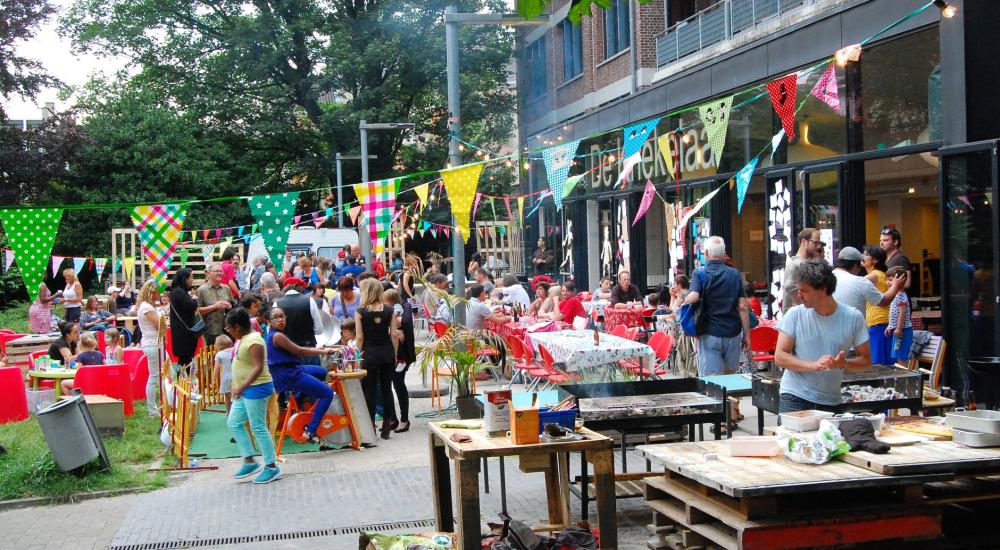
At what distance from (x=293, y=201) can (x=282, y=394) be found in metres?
4.03

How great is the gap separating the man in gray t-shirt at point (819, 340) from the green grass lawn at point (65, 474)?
19.0 ft

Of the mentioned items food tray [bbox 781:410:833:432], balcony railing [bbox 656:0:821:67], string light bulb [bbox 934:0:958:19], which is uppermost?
balcony railing [bbox 656:0:821:67]

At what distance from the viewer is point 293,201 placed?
1404 centimetres

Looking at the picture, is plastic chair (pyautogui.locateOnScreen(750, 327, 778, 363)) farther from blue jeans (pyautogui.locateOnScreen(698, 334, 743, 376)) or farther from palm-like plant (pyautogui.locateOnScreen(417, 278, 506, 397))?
palm-like plant (pyautogui.locateOnScreen(417, 278, 506, 397))

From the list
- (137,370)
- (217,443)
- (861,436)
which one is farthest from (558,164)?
(861,436)

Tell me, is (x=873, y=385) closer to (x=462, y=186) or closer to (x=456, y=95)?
(x=462, y=186)

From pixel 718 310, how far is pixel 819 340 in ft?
10.6

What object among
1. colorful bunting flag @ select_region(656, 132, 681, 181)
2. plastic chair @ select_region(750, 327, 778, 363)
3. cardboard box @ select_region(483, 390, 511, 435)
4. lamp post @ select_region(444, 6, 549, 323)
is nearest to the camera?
cardboard box @ select_region(483, 390, 511, 435)

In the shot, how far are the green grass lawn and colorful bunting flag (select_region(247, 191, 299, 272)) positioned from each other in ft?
12.4

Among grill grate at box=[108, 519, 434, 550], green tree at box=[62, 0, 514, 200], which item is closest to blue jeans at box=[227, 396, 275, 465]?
grill grate at box=[108, 519, 434, 550]

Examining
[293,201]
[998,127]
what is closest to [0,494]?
[293,201]

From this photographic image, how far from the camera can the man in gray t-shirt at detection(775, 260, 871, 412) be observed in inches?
242

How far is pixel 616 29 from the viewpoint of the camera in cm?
2506

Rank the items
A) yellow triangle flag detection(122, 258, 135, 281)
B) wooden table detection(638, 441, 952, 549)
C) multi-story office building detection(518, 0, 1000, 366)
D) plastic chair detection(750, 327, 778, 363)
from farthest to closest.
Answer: yellow triangle flag detection(122, 258, 135, 281)
plastic chair detection(750, 327, 778, 363)
multi-story office building detection(518, 0, 1000, 366)
wooden table detection(638, 441, 952, 549)
